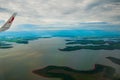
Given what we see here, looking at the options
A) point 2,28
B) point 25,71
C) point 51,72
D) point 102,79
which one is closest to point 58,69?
point 51,72

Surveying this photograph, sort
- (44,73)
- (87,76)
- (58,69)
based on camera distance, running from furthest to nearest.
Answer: (58,69), (44,73), (87,76)

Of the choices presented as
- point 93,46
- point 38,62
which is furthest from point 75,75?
point 93,46

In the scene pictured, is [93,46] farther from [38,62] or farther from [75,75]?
[75,75]

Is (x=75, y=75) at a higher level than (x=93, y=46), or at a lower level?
lower

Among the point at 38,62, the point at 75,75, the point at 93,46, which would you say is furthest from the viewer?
the point at 93,46

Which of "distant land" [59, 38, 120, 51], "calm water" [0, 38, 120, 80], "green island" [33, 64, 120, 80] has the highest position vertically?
"distant land" [59, 38, 120, 51]

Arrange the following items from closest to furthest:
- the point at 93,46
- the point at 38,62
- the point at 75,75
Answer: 1. the point at 75,75
2. the point at 38,62
3. the point at 93,46

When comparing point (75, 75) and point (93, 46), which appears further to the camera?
point (93, 46)

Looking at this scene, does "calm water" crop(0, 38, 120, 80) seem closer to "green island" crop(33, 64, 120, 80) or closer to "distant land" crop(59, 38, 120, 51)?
"green island" crop(33, 64, 120, 80)

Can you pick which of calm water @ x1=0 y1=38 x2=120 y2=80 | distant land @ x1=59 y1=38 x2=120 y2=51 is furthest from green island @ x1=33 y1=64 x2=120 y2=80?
distant land @ x1=59 y1=38 x2=120 y2=51

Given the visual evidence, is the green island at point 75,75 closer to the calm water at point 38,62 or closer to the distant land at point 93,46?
the calm water at point 38,62

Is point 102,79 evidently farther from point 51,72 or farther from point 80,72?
point 51,72
